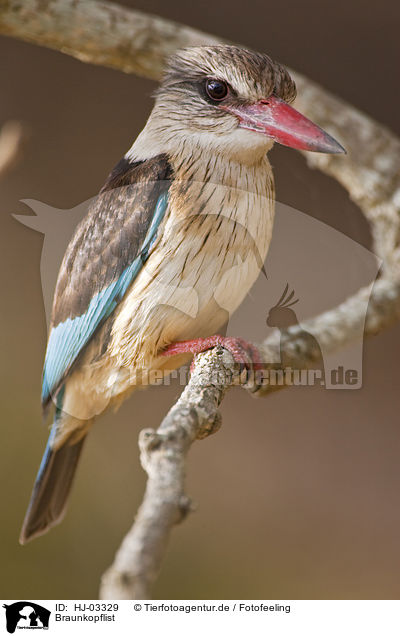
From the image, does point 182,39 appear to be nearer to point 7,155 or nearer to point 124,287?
point 7,155

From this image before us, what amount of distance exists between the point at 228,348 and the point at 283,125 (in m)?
0.36

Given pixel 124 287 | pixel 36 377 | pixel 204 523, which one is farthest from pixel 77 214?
pixel 204 523

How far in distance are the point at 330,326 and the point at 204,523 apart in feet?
1.64

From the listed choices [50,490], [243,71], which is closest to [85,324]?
[50,490]

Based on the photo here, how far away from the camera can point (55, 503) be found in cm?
117

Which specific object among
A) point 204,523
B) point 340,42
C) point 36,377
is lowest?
point 204,523

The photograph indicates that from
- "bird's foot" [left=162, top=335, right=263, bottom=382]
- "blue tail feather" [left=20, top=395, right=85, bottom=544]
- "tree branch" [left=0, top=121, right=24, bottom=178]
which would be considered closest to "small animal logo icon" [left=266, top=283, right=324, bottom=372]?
"bird's foot" [left=162, top=335, right=263, bottom=382]

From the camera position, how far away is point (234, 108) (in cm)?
96

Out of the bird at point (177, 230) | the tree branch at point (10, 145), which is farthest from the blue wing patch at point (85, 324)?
the tree branch at point (10, 145)

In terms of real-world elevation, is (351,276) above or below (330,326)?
above
